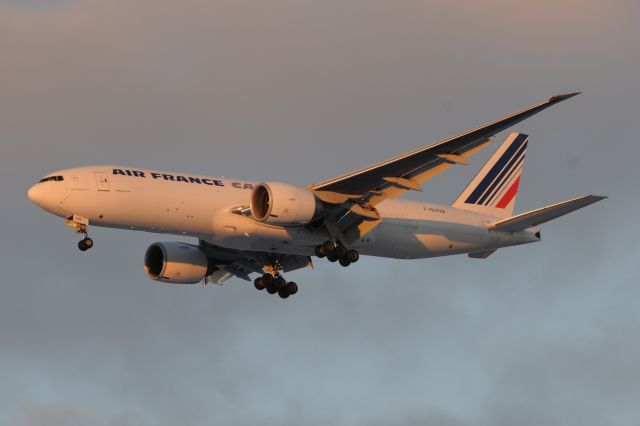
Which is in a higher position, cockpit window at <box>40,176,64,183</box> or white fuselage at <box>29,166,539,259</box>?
cockpit window at <box>40,176,64,183</box>

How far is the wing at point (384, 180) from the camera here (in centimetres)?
4919

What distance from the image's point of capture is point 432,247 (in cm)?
5603

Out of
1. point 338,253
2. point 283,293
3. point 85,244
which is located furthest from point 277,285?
point 85,244

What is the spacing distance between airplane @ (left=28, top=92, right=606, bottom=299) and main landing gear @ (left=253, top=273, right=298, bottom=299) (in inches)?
1.6

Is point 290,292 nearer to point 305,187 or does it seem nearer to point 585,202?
point 305,187

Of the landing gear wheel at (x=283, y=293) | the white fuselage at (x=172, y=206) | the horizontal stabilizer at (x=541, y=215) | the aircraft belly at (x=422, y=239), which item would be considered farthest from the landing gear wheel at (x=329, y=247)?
the horizontal stabilizer at (x=541, y=215)

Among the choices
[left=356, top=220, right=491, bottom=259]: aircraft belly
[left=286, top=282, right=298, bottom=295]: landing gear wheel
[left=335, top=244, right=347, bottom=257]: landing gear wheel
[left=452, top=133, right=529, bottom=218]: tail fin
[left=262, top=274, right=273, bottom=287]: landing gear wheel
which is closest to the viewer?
[left=335, top=244, right=347, bottom=257]: landing gear wheel

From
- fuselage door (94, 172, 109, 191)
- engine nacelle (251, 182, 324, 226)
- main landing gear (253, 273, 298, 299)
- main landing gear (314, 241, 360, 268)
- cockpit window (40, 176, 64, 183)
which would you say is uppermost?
cockpit window (40, 176, 64, 183)

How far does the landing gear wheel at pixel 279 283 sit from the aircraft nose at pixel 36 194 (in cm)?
1131

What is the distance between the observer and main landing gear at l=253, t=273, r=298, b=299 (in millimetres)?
57312

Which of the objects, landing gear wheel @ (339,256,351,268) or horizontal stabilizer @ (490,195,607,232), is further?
landing gear wheel @ (339,256,351,268)

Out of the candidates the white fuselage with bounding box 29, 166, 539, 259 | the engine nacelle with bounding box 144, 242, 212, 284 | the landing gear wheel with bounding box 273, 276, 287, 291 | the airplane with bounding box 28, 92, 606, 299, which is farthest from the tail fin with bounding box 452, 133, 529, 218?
the engine nacelle with bounding box 144, 242, 212, 284

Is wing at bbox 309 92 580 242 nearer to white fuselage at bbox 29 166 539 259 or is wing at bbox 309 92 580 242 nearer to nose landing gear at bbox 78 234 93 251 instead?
white fuselage at bbox 29 166 539 259

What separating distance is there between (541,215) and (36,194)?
1935cm
